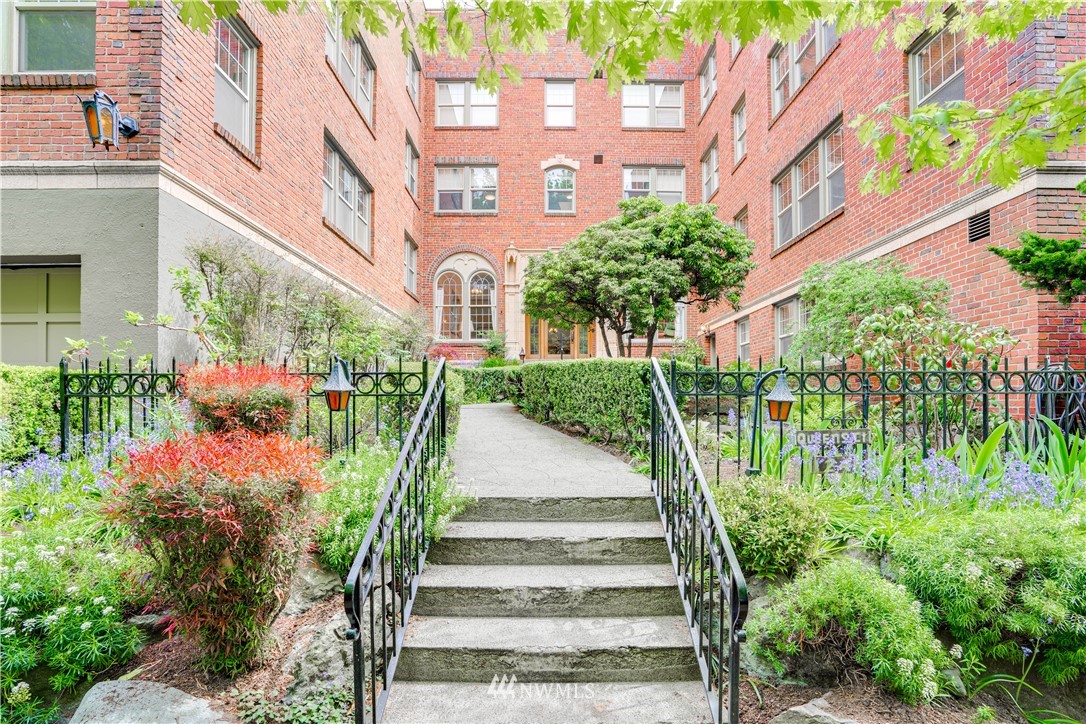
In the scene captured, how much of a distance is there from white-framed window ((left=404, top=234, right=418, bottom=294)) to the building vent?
545 inches

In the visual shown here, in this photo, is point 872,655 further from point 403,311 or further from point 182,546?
point 403,311

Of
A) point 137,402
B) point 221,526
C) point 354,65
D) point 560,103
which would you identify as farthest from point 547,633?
point 560,103

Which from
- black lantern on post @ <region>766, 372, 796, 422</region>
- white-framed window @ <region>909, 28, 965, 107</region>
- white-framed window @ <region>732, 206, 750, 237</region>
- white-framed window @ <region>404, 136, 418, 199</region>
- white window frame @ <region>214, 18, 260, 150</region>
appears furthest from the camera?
white-framed window @ <region>404, 136, 418, 199</region>

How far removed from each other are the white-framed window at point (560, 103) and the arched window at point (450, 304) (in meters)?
6.18

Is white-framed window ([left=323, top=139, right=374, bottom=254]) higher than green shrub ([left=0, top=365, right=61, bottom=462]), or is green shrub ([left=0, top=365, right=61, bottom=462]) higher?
white-framed window ([left=323, top=139, right=374, bottom=254])

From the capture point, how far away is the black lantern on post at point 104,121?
616cm

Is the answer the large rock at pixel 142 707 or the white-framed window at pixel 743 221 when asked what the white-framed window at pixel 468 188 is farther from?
the large rock at pixel 142 707

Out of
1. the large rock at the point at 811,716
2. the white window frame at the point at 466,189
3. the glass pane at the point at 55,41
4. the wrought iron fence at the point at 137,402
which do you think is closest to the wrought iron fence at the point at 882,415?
the large rock at the point at 811,716

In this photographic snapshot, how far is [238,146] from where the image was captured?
809 cm

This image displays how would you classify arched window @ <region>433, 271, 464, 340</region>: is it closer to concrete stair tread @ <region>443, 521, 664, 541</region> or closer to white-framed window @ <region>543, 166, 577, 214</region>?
white-framed window @ <region>543, 166, 577, 214</region>

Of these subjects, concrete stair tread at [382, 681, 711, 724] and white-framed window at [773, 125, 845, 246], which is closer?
concrete stair tread at [382, 681, 711, 724]

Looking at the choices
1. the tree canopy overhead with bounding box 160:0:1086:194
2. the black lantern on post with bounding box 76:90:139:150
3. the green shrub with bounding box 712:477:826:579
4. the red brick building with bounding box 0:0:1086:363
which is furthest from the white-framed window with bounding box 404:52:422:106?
the green shrub with bounding box 712:477:826:579

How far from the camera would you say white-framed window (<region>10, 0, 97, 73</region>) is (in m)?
6.70

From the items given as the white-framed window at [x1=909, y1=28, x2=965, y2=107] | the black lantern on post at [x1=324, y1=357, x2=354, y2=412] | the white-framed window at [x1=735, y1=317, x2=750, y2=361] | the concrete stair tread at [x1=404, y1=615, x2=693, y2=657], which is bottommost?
the concrete stair tread at [x1=404, y1=615, x2=693, y2=657]
